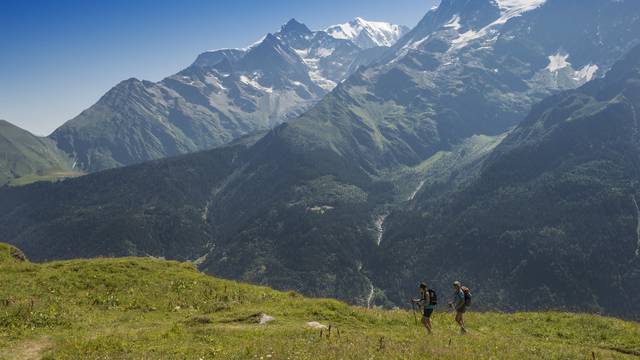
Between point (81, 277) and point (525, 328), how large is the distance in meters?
39.8

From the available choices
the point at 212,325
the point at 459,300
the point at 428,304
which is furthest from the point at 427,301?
the point at 212,325

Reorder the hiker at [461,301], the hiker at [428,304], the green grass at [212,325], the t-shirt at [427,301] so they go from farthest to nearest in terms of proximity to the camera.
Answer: the hiker at [461,301] → the t-shirt at [427,301] → the hiker at [428,304] → the green grass at [212,325]

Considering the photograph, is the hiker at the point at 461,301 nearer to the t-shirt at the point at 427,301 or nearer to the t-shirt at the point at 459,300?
the t-shirt at the point at 459,300

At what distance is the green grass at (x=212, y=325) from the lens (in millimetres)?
30094

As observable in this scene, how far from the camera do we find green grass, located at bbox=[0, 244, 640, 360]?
30094 mm

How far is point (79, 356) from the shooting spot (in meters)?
29.0

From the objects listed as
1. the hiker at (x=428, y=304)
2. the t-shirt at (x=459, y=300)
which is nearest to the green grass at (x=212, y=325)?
the hiker at (x=428, y=304)

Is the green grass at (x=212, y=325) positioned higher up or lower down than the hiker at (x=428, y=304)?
lower down

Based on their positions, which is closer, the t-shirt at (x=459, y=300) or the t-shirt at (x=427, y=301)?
the t-shirt at (x=427, y=301)

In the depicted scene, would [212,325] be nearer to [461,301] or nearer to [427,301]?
[427,301]

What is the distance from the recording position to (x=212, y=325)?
3728cm

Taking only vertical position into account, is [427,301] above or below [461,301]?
below

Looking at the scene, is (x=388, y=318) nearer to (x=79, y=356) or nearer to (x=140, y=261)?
(x=79, y=356)

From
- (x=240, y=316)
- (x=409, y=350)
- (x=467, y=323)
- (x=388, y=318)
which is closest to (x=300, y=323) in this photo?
(x=240, y=316)
